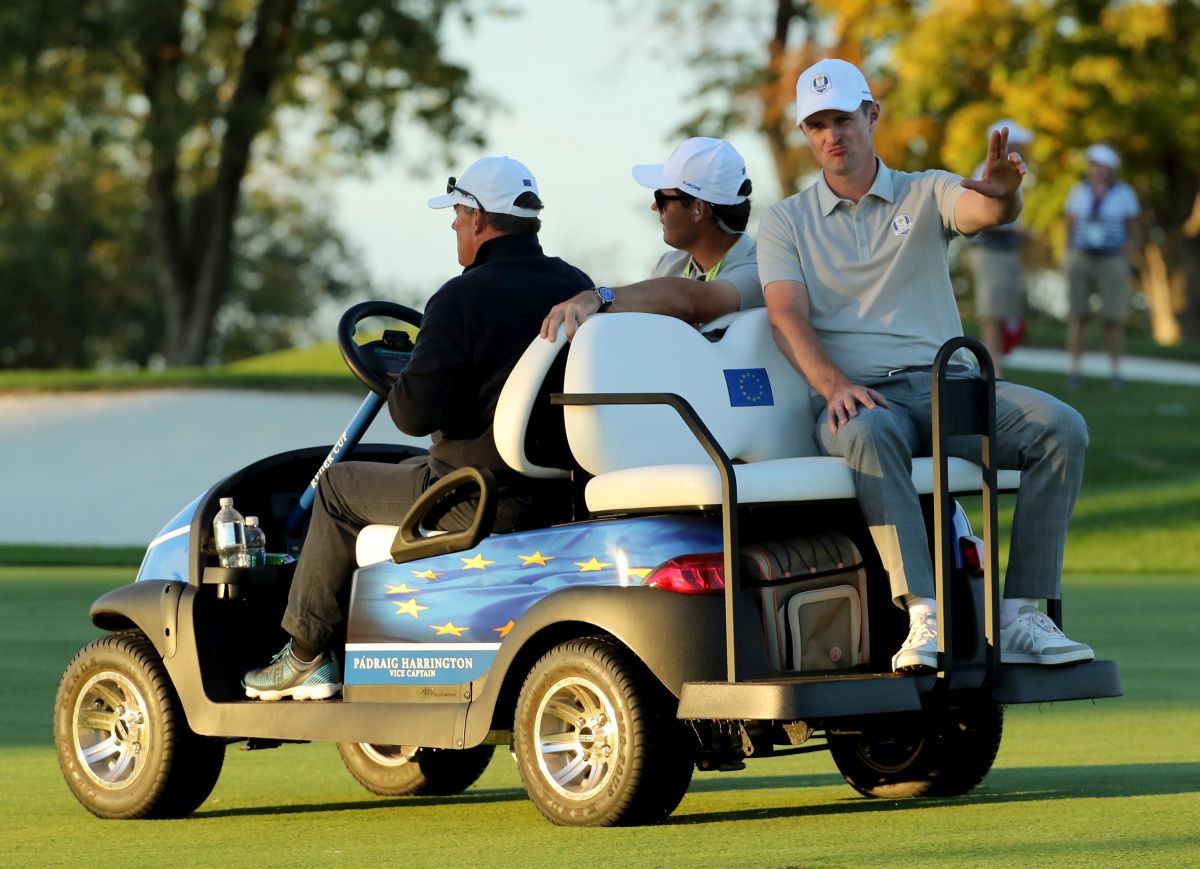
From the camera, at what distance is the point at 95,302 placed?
5809 cm

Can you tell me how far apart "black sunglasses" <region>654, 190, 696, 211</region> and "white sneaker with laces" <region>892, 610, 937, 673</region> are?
1.51m

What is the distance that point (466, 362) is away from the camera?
19.0 feet

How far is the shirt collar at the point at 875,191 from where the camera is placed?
585cm

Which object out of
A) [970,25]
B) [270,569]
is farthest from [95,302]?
[270,569]

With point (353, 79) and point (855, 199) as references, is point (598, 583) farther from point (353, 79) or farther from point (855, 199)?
point (353, 79)

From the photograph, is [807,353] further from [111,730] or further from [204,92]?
[204,92]

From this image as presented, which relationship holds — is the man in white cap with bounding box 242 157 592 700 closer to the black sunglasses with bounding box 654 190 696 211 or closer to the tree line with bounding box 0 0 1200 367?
the black sunglasses with bounding box 654 190 696 211

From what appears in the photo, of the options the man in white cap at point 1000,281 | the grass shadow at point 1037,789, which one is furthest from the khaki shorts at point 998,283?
the grass shadow at point 1037,789

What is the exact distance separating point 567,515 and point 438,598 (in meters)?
0.40

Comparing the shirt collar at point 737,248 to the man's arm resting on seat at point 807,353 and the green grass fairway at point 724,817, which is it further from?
the green grass fairway at point 724,817

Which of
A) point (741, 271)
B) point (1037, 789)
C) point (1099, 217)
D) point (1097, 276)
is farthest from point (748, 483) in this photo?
point (1097, 276)

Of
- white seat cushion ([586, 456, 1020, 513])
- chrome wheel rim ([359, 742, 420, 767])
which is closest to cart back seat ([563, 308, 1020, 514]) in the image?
white seat cushion ([586, 456, 1020, 513])

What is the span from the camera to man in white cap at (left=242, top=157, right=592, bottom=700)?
5766 millimetres

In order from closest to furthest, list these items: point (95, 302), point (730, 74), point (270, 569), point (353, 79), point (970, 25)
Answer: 1. point (270, 569)
2. point (353, 79)
3. point (970, 25)
4. point (730, 74)
5. point (95, 302)
